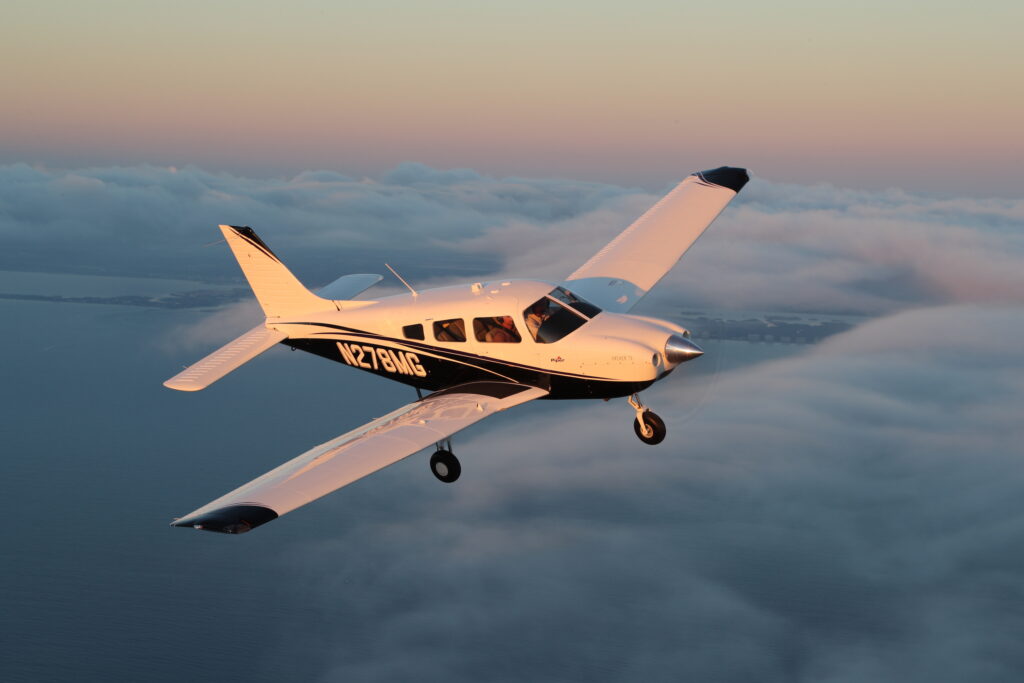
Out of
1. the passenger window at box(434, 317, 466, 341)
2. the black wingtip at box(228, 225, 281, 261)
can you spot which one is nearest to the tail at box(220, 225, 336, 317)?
the black wingtip at box(228, 225, 281, 261)

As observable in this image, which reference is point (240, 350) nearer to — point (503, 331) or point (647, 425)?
point (503, 331)

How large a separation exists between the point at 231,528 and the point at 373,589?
164111mm

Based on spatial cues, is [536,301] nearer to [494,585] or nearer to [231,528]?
[231,528]

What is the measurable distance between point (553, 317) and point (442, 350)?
3.15 meters

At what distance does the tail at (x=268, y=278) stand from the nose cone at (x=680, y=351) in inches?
421

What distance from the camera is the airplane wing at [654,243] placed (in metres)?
22.9

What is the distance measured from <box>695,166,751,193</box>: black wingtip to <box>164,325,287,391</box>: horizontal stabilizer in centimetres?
1818

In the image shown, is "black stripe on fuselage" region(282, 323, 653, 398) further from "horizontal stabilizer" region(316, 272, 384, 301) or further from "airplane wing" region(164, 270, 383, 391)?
"horizontal stabilizer" region(316, 272, 384, 301)

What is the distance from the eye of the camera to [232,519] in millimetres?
12125

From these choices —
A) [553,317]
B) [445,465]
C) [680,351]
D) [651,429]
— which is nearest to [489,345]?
[553,317]

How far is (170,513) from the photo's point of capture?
145 meters

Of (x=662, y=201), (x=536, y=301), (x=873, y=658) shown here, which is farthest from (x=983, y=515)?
(x=536, y=301)

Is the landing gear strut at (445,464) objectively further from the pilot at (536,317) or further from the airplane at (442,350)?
the pilot at (536,317)

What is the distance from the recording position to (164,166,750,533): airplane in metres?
15.0
